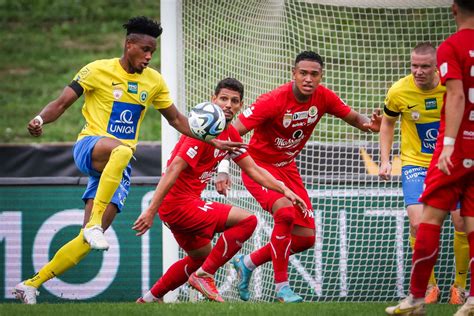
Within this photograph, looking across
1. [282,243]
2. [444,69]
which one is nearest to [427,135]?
[282,243]

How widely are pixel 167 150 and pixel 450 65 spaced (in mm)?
4581

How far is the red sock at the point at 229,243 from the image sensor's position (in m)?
9.47

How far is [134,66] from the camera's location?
350 inches

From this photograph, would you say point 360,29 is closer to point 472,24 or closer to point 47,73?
point 472,24

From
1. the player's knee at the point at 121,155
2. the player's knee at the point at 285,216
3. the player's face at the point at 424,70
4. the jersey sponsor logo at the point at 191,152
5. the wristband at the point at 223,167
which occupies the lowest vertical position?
the player's knee at the point at 285,216

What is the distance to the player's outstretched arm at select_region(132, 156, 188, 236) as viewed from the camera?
807 centimetres

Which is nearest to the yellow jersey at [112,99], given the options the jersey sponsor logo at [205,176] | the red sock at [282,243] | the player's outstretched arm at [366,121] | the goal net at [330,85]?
the jersey sponsor logo at [205,176]

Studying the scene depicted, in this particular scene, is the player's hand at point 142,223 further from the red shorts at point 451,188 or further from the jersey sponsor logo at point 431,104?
the jersey sponsor logo at point 431,104

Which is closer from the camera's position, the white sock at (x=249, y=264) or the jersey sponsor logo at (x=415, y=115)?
the jersey sponsor logo at (x=415, y=115)

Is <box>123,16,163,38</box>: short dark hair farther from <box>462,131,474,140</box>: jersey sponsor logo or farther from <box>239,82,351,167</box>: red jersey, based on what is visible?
<box>462,131,474,140</box>: jersey sponsor logo

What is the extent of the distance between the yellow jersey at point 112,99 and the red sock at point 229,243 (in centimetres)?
131

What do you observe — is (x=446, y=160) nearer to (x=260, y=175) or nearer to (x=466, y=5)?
(x=466, y=5)

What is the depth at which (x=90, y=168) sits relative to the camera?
341 inches

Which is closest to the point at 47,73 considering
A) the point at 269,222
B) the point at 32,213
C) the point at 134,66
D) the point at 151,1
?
the point at 151,1
